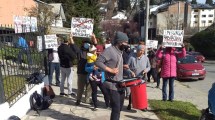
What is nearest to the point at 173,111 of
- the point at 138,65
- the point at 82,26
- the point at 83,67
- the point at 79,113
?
the point at 138,65

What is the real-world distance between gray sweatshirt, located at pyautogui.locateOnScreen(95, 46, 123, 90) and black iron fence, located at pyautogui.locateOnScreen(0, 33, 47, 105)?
6.57 ft

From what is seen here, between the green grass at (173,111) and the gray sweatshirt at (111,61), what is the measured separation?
2.56m

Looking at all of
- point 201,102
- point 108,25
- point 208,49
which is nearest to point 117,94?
point 201,102

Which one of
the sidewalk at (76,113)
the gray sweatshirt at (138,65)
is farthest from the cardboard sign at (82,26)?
the gray sweatshirt at (138,65)

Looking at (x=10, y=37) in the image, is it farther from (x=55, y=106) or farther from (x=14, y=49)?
(x=55, y=106)

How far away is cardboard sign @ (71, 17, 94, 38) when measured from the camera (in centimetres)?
1204

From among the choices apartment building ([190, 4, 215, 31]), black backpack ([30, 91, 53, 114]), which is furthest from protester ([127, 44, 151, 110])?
apartment building ([190, 4, 215, 31])

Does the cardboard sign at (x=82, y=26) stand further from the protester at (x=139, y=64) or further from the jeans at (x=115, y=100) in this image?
the jeans at (x=115, y=100)

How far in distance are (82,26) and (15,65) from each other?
4.34 m

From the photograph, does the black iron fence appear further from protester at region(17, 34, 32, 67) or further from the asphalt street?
the asphalt street

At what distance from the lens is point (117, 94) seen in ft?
21.1

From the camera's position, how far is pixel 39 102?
874cm

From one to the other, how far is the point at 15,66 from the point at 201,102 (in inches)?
268

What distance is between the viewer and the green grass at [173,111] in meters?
8.66
